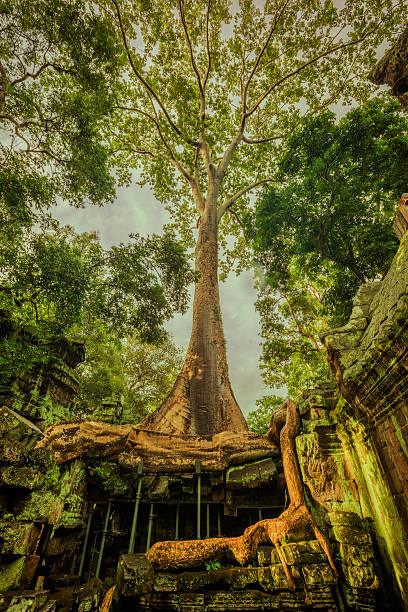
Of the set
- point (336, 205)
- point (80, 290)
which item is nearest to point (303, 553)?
point (80, 290)

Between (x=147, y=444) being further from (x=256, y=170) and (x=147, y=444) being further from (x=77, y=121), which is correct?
(x=256, y=170)

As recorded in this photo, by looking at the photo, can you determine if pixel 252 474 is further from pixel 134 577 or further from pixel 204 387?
pixel 204 387

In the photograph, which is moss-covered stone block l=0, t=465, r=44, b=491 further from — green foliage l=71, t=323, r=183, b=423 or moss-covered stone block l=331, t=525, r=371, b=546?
green foliage l=71, t=323, r=183, b=423

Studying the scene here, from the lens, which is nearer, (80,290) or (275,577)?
(275,577)

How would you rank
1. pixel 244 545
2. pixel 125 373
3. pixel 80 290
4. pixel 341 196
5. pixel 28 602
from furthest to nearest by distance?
pixel 125 373
pixel 341 196
pixel 80 290
pixel 244 545
pixel 28 602

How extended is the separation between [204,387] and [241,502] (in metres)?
2.51

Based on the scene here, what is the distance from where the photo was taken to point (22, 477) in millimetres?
3121

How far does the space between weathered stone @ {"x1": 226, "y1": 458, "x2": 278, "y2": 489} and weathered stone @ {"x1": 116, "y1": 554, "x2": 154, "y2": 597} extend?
5.65 ft

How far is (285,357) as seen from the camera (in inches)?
413

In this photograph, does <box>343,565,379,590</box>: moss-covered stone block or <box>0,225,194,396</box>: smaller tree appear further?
<box>0,225,194,396</box>: smaller tree

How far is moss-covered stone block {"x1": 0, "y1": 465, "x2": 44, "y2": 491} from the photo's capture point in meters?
3.00

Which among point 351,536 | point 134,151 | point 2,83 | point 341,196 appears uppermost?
point 134,151

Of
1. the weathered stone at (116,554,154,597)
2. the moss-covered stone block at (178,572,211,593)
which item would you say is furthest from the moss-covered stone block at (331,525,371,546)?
the weathered stone at (116,554,154,597)

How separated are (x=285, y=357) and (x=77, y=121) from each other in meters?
10.0
